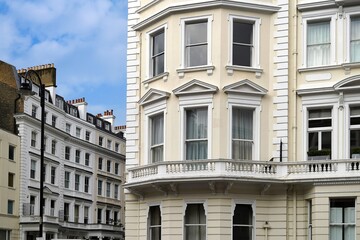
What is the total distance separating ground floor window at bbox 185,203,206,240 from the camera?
25452 millimetres

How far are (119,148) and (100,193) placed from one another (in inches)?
323

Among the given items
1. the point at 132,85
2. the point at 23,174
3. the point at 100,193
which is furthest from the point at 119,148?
the point at 132,85

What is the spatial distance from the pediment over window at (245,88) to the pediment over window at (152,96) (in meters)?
2.37

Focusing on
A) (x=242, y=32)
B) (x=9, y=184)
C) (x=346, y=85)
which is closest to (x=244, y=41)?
(x=242, y=32)

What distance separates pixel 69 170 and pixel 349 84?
186 feet

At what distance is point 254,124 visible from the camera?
25906 mm

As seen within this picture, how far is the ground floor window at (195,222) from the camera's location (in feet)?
83.5

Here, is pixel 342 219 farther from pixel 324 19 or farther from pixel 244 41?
pixel 244 41

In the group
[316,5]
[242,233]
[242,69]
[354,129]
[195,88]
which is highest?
[316,5]

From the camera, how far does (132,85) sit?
28375mm

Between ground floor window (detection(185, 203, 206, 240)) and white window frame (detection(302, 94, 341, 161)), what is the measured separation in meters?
4.13

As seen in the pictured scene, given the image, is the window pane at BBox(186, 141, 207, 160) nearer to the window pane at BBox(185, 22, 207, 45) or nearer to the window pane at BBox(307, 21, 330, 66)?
the window pane at BBox(185, 22, 207, 45)

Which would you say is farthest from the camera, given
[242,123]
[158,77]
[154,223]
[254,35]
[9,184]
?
[9,184]

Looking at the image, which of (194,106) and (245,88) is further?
(194,106)
